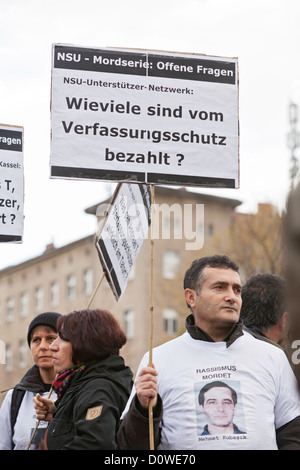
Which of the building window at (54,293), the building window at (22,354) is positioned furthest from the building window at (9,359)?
the building window at (54,293)

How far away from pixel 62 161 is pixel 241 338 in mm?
1300

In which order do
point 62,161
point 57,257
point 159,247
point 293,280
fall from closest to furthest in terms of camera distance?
point 293,280, point 62,161, point 159,247, point 57,257

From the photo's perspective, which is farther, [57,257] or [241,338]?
[57,257]

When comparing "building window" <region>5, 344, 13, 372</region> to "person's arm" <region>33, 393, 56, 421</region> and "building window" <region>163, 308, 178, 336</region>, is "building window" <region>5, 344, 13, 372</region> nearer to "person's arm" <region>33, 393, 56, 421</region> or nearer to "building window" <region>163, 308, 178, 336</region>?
"building window" <region>163, 308, 178, 336</region>

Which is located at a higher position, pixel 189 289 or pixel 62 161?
pixel 62 161

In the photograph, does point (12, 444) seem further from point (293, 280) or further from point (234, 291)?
point (293, 280)

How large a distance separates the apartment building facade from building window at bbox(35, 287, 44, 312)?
65 millimetres

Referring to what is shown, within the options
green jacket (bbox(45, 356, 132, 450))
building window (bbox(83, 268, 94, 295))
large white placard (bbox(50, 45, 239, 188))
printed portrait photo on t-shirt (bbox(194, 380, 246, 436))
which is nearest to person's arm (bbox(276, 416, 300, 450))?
printed portrait photo on t-shirt (bbox(194, 380, 246, 436))

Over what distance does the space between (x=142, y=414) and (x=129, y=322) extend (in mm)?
48824

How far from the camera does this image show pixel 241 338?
15.7ft

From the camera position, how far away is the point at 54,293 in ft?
206

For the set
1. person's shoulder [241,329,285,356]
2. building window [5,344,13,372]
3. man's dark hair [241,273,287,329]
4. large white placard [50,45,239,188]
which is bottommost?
building window [5,344,13,372]

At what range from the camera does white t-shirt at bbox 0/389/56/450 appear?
18.6 feet
